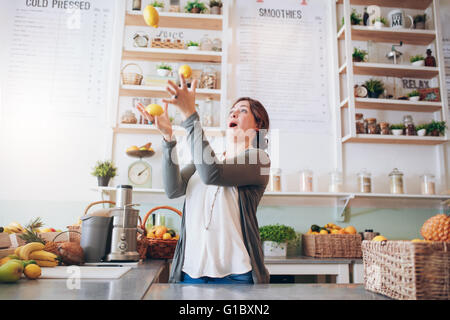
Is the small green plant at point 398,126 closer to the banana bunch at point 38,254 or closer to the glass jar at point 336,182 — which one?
the glass jar at point 336,182

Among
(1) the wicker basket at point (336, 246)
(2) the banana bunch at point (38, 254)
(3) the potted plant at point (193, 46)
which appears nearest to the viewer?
(2) the banana bunch at point (38, 254)

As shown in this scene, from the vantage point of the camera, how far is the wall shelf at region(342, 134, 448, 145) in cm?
282

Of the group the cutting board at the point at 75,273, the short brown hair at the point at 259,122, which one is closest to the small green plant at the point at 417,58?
the short brown hair at the point at 259,122

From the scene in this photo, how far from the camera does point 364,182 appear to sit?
2789mm

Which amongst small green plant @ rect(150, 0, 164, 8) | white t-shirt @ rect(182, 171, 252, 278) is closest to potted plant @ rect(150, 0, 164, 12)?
small green plant @ rect(150, 0, 164, 8)

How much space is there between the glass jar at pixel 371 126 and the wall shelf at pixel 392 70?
43cm

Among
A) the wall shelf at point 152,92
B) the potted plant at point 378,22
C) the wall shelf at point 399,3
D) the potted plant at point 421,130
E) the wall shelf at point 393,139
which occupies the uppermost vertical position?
the wall shelf at point 399,3

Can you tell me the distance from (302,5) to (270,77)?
2.44 ft

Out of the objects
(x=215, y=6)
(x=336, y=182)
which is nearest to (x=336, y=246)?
(x=336, y=182)

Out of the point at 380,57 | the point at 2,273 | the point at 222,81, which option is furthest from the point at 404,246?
the point at 380,57

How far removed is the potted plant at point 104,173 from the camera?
2.59m

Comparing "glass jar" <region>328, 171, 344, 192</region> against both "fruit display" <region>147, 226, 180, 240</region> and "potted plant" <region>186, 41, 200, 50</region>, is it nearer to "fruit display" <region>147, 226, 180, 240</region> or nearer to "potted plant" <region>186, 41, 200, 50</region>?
"fruit display" <region>147, 226, 180, 240</region>

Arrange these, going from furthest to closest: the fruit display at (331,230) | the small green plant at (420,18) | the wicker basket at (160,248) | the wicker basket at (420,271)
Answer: the small green plant at (420,18), the fruit display at (331,230), the wicker basket at (160,248), the wicker basket at (420,271)

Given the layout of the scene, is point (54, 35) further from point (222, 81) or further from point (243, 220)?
point (243, 220)
